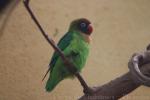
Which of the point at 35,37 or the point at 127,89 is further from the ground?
the point at 127,89

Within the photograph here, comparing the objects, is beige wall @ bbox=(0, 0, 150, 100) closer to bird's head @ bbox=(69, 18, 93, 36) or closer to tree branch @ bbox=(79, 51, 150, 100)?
bird's head @ bbox=(69, 18, 93, 36)

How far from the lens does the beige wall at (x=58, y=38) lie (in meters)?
1.36

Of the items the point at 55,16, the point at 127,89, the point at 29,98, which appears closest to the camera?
the point at 127,89

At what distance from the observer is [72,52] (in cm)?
100

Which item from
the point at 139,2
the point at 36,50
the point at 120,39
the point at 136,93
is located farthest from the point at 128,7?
the point at 36,50

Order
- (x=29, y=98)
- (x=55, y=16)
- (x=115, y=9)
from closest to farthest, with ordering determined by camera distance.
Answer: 1. (x=29, y=98)
2. (x=55, y=16)
3. (x=115, y=9)

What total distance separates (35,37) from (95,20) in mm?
323

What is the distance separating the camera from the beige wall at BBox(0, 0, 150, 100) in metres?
1.36

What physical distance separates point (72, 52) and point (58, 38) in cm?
48

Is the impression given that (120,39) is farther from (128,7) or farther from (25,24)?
(25,24)

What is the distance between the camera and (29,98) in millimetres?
A: 1349

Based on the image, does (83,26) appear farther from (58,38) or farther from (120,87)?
(120,87)

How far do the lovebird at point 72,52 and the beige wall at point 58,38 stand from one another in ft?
1.03

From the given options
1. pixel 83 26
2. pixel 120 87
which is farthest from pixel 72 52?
pixel 120 87
